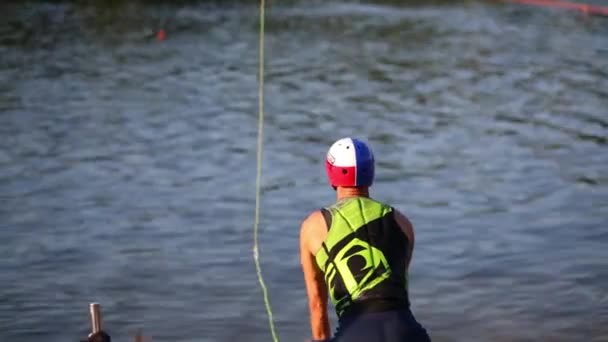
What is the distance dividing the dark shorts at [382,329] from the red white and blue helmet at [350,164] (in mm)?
708

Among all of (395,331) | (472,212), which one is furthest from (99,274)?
(395,331)

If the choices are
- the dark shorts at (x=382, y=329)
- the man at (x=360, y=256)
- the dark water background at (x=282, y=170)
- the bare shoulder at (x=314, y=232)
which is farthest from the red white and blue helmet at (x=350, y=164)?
the dark water background at (x=282, y=170)

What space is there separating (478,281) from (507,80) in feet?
45.5

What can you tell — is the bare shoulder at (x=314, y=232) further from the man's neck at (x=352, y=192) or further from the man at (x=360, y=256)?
the man's neck at (x=352, y=192)

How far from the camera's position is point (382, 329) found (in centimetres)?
588

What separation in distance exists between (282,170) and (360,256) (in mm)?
12228

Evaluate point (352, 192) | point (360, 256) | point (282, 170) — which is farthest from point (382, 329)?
point (282, 170)

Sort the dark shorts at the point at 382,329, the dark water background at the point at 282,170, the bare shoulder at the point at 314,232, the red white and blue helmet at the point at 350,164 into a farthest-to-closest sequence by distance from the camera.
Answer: the dark water background at the point at 282,170 → the red white and blue helmet at the point at 350,164 → the bare shoulder at the point at 314,232 → the dark shorts at the point at 382,329

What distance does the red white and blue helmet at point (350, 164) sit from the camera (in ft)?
20.4

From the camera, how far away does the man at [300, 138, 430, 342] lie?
19.4ft

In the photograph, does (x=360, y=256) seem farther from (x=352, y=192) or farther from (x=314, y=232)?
(x=352, y=192)

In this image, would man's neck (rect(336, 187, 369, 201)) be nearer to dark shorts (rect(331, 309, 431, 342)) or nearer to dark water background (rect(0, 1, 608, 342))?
Answer: dark shorts (rect(331, 309, 431, 342))

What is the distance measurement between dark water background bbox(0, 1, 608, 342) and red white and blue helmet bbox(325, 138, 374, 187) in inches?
199

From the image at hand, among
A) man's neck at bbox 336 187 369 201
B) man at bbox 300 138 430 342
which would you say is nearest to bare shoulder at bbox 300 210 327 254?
man at bbox 300 138 430 342
